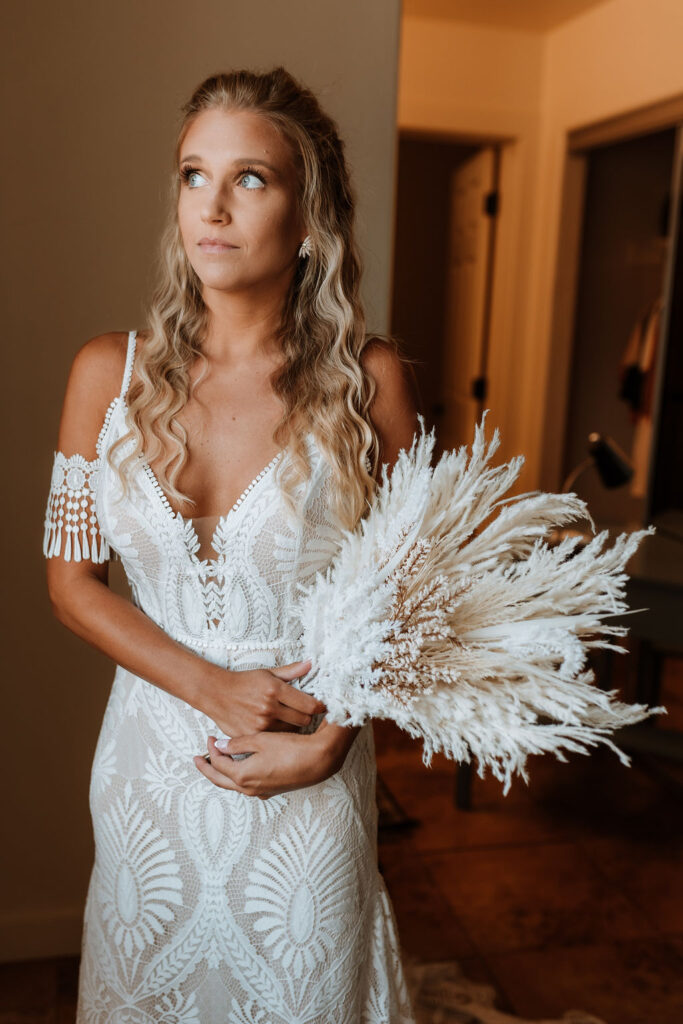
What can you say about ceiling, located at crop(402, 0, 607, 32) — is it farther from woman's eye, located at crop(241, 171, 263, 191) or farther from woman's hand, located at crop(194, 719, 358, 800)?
woman's hand, located at crop(194, 719, 358, 800)

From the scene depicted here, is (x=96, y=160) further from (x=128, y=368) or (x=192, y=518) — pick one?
(x=192, y=518)

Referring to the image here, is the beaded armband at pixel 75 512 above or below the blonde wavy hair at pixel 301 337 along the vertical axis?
below

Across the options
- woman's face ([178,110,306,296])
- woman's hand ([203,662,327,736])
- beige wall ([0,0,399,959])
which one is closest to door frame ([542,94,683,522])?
beige wall ([0,0,399,959])

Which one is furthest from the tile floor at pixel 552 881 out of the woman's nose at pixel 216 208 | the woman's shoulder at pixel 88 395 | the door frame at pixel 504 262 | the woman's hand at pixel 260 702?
the door frame at pixel 504 262

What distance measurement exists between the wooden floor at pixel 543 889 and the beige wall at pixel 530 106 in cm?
230

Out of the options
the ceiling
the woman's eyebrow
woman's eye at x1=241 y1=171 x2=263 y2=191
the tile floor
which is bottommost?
the tile floor

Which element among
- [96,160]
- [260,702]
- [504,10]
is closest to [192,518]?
[260,702]

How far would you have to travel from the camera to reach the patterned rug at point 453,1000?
216 centimetres

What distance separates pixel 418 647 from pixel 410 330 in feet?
19.0

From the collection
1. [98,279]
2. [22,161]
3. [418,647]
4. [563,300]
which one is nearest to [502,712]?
[418,647]

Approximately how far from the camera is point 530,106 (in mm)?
4859

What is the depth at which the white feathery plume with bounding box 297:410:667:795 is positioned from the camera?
1000mm

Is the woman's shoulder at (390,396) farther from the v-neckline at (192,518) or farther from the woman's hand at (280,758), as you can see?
the woman's hand at (280,758)

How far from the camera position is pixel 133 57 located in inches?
74.7
